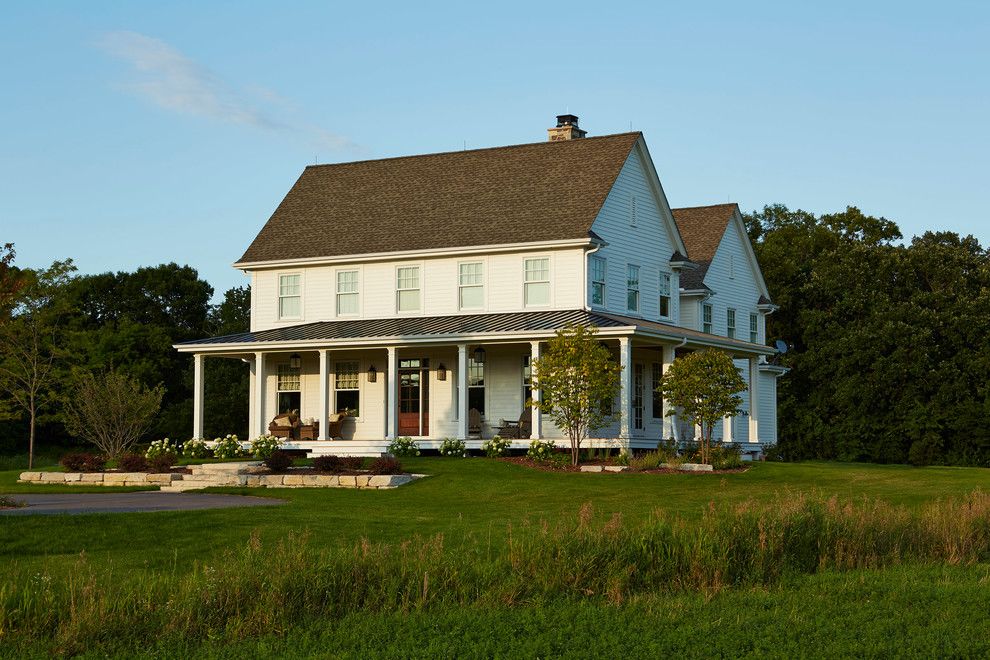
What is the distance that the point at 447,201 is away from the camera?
38.4 m

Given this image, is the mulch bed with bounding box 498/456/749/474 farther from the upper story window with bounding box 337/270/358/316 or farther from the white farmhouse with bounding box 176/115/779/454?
the upper story window with bounding box 337/270/358/316

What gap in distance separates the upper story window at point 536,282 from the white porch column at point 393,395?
4044 millimetres

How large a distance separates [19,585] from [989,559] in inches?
449

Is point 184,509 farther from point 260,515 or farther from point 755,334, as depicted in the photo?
point 755,334

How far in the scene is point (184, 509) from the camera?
64.2 ft

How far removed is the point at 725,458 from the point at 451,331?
809 centimetres

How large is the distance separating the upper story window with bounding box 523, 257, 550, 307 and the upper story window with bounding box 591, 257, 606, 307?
48.0 inches

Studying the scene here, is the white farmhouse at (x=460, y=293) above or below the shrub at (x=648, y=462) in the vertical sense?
above

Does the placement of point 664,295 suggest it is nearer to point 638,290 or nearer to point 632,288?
point 638,290

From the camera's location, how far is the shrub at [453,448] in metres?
32.4

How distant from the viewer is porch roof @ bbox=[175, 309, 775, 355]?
3167 centimetres

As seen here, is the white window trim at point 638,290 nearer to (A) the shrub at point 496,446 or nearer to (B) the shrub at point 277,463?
(A) the shrub at point 496,446

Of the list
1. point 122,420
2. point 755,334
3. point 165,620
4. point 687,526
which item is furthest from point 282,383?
point 165,620

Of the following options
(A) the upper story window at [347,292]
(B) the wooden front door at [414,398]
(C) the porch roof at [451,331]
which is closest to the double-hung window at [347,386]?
(C) the porch roof at [451,331]
